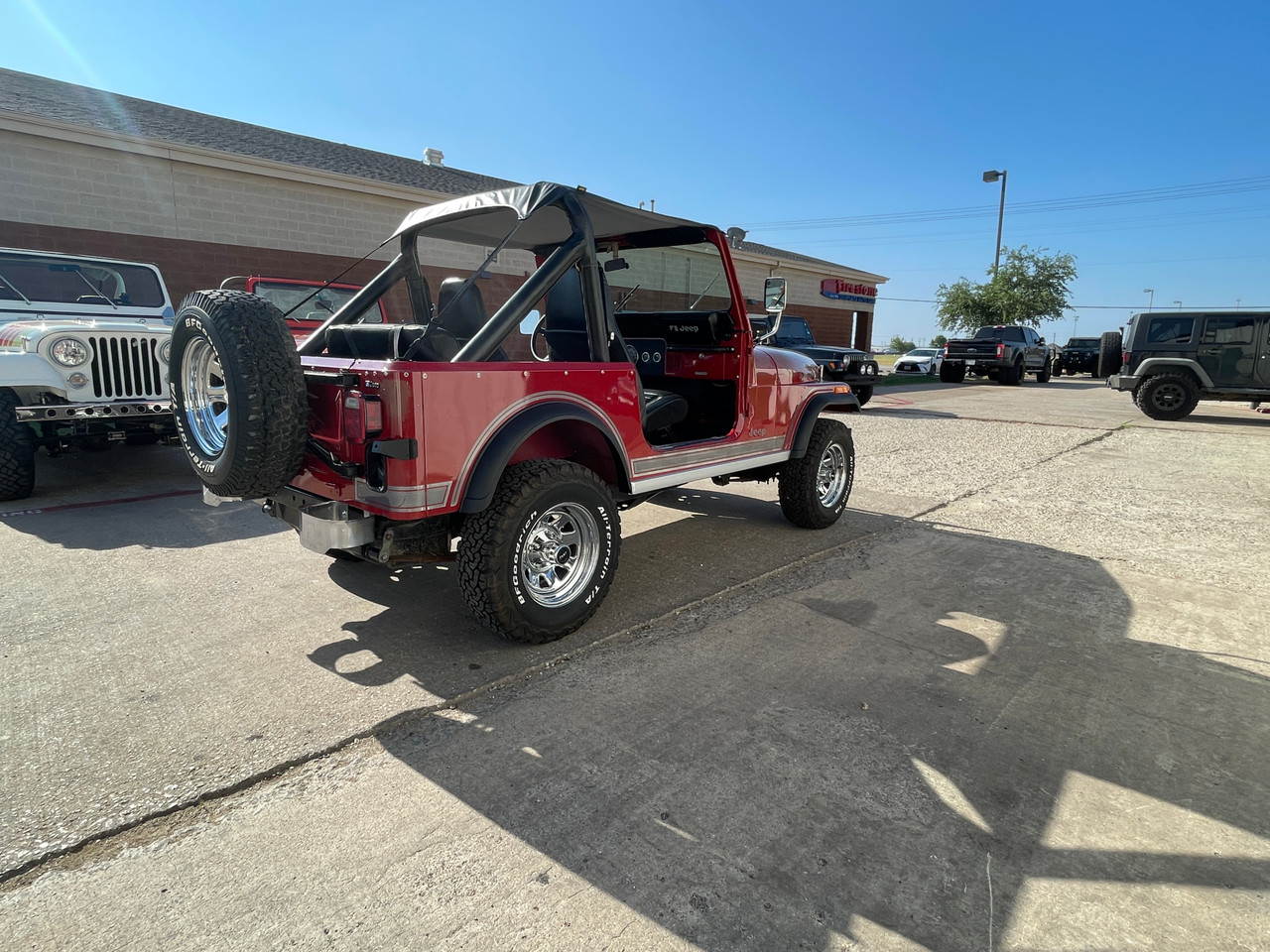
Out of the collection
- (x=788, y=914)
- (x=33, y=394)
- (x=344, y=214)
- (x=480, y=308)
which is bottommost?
(x=788, y=914)

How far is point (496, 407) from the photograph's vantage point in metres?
3.06

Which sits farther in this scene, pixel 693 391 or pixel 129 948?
pixel 693 391

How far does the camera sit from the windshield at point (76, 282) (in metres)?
6.72

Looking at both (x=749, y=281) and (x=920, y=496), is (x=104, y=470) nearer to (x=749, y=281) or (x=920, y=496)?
(x=920, y=496)

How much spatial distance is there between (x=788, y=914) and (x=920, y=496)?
5.46 metres

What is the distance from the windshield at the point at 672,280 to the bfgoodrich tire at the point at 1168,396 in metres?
12.4

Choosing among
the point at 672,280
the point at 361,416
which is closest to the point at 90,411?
the point at 361,416

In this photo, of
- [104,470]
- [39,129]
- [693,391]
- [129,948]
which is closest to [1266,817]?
[129,948]

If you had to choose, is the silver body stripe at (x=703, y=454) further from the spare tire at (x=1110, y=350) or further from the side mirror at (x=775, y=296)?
the spare tire at (x=1110, y=350)

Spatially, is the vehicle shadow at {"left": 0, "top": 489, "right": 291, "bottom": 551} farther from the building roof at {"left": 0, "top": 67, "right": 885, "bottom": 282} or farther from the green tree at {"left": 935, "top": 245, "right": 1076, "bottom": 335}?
the green tree at {"left": 935, "top": 245, "right": 1076, "bottom": 335}

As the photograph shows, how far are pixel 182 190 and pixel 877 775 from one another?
13717 mm

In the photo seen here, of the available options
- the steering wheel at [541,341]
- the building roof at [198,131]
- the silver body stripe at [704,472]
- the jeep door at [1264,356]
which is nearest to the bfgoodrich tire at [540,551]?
the silver body stripe at [704,472]

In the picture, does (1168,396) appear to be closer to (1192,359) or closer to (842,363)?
(1192,359)

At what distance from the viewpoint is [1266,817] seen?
2.25 m
